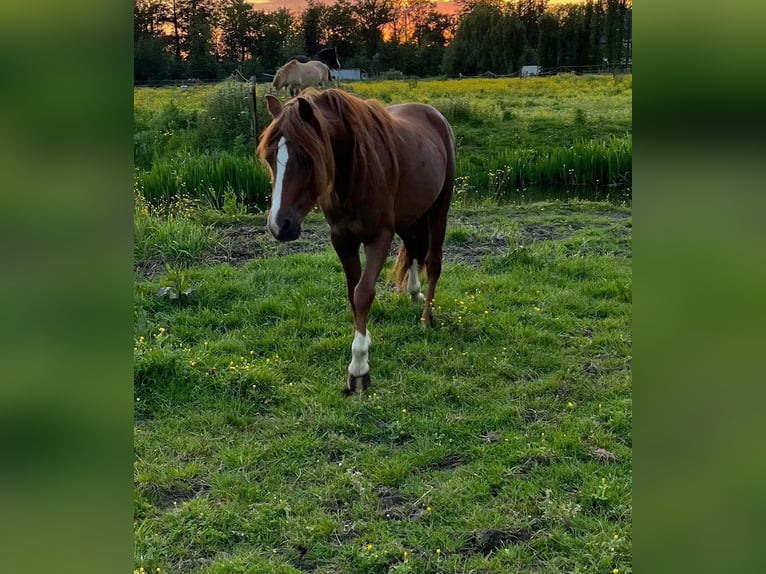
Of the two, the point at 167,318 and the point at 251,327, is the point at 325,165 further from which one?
the point at 167,318

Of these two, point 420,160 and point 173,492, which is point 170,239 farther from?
point 173,492

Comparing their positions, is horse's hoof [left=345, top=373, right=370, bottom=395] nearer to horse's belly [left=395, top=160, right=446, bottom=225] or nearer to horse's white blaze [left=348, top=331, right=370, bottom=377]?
horse's white blaze [left=348, top=331, right=370, bottom=377]

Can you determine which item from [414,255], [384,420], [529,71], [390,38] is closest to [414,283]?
[414,255]

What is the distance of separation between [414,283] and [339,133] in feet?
6.16

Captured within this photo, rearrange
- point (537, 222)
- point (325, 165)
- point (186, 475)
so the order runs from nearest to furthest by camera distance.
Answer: point (186, 475) < point (325, 165) < point (537, 222)

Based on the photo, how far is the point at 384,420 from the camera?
11.6 ft

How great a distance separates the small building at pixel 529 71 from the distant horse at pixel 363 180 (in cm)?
2193

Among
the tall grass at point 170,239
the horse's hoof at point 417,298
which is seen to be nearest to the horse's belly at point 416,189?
the horse's hoof at point 417,298

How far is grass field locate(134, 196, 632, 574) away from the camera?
254 cm

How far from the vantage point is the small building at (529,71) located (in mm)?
24886

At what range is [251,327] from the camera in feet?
15.5
